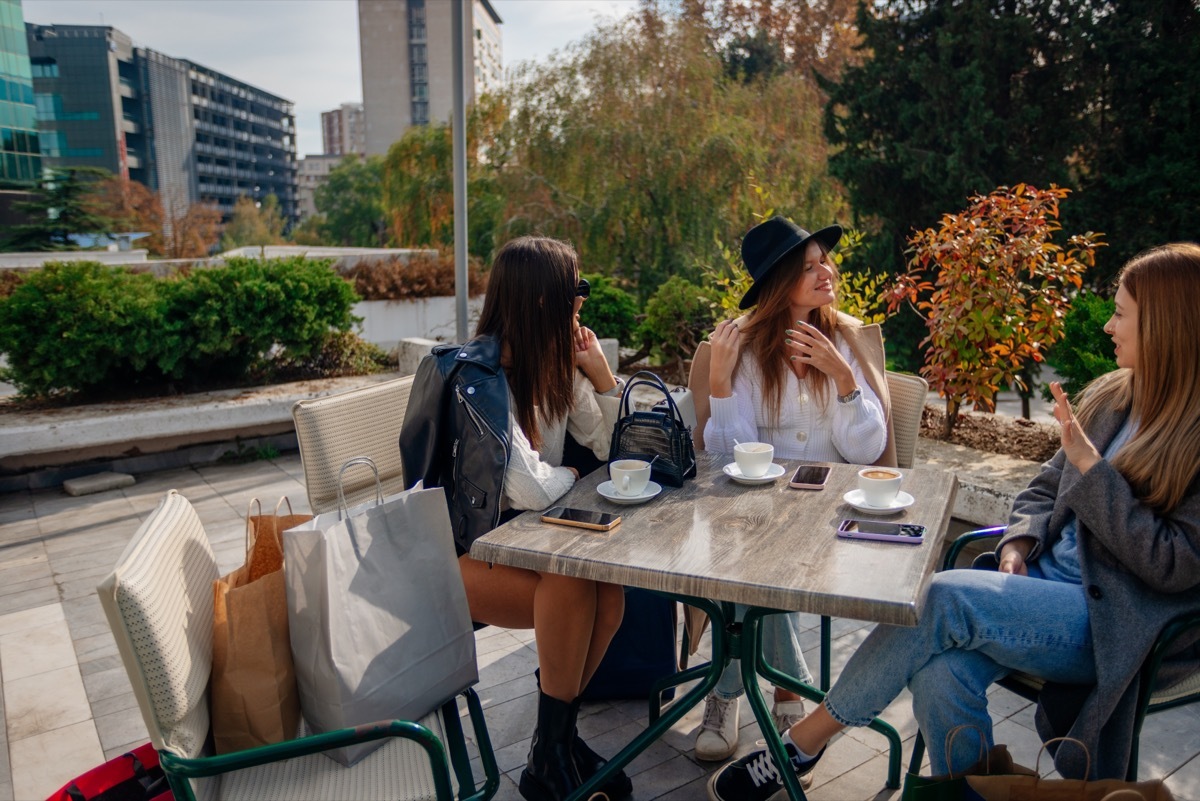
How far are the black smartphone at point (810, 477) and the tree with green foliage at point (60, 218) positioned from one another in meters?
34.1

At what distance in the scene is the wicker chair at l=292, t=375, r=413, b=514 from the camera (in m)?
2.38

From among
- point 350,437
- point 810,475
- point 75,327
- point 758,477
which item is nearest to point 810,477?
point 810,475

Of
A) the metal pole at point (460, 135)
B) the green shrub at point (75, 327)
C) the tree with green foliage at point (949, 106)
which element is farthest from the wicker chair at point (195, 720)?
the tree with green foliage at point (949, 106)

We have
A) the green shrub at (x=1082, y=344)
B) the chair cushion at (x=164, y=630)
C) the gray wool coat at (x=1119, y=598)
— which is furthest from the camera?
the green shrub at (x=1082, y=344)

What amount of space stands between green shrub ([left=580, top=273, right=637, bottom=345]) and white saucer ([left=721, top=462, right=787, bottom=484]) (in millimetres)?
4507

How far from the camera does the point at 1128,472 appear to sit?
6.12 ft

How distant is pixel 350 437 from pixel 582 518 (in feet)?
2.81

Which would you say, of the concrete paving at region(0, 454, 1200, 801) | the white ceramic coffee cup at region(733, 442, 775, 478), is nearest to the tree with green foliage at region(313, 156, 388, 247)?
the concrete paving at region(0, 454, 1200, 801)

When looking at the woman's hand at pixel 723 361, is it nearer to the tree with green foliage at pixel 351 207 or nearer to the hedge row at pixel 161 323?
the hedge row at pixel 161 323

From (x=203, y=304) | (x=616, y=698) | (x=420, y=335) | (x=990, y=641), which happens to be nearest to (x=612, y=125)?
(x=420, y=335)

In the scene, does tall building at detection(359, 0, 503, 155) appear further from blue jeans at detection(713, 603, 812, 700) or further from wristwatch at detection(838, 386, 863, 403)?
blue jeans at detection(713, 603, 812, 700)

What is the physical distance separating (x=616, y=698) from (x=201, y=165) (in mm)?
112759

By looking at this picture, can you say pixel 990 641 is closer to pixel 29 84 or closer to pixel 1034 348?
pixel 1034 348

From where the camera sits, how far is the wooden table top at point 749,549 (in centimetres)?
158
